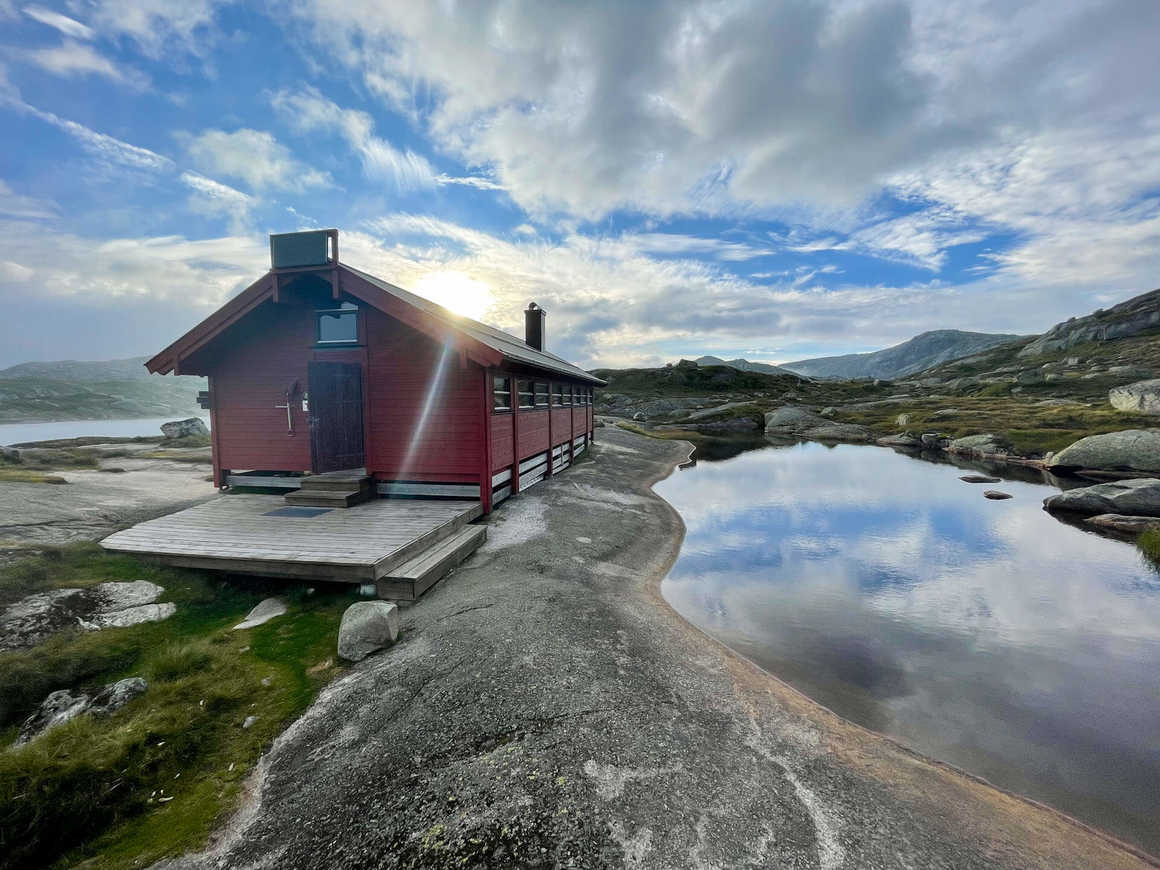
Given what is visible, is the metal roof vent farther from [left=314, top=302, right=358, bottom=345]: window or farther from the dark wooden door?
the dark wooden door

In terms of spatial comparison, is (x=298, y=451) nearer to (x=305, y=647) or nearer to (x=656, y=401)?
(x=305, y=647)

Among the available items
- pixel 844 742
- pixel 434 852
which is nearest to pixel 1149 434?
pixel 844 742

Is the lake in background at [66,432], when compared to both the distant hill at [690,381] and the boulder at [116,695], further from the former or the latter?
the distant hill at [690,381]

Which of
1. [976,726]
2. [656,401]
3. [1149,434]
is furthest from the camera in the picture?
[656,401]

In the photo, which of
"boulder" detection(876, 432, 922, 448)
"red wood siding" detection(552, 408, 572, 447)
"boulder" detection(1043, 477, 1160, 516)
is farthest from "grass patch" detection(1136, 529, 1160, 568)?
"boulder" detection(876, 432, 922, 448)

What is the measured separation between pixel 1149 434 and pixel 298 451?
3653 centimetres

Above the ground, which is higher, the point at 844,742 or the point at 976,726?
the point at 844,742

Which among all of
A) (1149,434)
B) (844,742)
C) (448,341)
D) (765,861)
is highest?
(448,341)

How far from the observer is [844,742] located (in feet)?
18.0

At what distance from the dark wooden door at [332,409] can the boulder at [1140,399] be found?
53.9 meters

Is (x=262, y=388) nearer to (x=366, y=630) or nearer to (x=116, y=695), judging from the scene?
(x=116, y=695)

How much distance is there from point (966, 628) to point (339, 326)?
16195 millimetres

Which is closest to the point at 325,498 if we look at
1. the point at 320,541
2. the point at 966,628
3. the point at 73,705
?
the point at 320,541

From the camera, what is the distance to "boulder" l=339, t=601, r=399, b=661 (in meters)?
6.37
